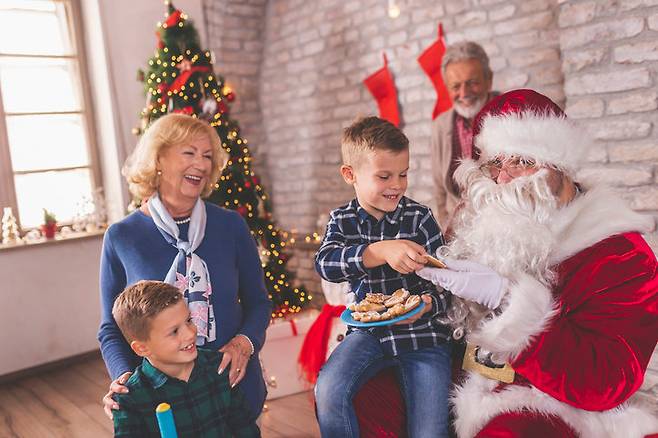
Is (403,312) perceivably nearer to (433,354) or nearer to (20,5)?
(433,354)

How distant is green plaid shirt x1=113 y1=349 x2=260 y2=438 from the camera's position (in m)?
1.57

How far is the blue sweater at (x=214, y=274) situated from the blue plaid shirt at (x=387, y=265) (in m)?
0.38

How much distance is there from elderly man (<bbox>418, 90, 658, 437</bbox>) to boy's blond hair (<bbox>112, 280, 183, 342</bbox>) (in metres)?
0.69

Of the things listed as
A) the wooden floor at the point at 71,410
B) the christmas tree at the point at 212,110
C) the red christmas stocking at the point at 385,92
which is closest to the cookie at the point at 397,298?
the wooden floor at the point at 71,410

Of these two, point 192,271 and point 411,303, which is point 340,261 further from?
point 192,271

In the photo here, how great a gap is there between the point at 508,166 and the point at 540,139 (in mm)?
110

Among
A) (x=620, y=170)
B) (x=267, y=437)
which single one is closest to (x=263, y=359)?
(x=267, y=437)

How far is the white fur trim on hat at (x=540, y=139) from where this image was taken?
161 cm

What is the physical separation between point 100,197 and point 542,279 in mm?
3757

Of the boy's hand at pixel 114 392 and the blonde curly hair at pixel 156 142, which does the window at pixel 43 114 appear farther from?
the boy's hand at pixel 114 392

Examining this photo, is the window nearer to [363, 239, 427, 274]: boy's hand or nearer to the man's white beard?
the man's white beard

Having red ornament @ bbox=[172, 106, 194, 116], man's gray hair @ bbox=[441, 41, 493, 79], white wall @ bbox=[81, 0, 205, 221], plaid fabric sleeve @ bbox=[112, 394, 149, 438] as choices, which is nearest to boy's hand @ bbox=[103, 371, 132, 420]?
plaid fabric sleeve @ bbox=[112, 394, 149, 438]

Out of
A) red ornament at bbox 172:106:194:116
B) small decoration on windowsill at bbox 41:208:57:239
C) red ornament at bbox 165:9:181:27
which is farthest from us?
small decoration on windowsill at bbox 41:208:57:239

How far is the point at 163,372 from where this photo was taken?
1.62m
